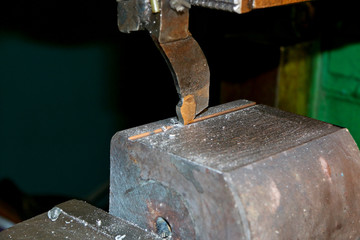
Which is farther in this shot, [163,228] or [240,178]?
[163,228]

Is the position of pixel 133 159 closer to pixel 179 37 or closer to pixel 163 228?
pixel 163 228

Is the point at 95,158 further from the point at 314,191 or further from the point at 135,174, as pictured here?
the point at 314,191

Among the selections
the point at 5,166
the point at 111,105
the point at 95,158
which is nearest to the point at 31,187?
the point at 5,166

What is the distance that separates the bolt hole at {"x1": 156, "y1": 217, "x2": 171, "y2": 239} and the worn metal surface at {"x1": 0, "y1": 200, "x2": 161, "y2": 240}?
2cm

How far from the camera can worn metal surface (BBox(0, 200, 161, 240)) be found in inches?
46.5

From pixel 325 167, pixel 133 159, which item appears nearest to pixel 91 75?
pixel 133 159

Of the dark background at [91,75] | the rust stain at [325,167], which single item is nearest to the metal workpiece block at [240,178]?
the rust stain at [325,167]

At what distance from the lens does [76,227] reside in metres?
1.21

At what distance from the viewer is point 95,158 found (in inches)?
125

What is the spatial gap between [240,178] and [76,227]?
423mm

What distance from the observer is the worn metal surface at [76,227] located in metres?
1.18

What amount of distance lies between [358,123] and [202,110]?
1269mm

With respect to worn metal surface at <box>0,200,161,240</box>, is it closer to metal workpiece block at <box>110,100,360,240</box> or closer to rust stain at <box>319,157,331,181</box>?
metal workpiece block at <box>110,100,360,240</box>

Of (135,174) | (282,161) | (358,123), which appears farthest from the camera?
(358,123)
